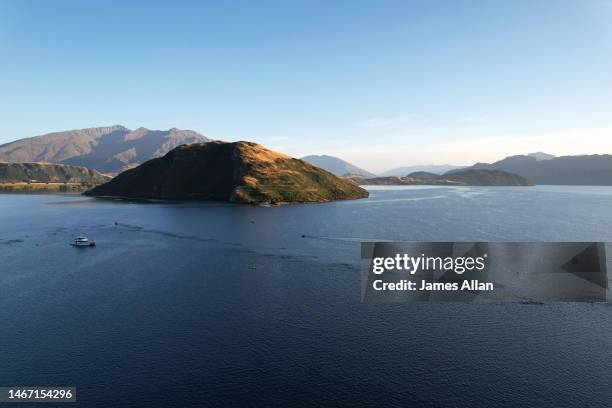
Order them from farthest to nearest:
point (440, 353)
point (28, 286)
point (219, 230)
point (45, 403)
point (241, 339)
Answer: point (219, 230) < point (28, 286) < point (241, 339) < point (440, 353) < point (45, 403)

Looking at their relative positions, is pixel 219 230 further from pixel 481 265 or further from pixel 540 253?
pixel 540 253

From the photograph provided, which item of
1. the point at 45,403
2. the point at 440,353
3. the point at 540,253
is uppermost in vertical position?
the point at 540,253

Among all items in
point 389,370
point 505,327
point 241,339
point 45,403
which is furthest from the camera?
point 505,327

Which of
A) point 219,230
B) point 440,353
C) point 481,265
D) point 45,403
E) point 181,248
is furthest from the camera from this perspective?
point 219,230

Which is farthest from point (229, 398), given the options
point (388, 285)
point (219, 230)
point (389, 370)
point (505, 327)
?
point (219, 230)

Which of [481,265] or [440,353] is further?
[481,265]

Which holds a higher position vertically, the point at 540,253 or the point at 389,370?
the point at 540,253

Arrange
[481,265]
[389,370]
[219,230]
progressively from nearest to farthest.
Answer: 1. [389,370]
2. [481,265]
3. [219,230]

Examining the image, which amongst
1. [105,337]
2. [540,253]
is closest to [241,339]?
[105,337]

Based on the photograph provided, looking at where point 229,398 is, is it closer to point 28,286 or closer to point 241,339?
point 241,339
